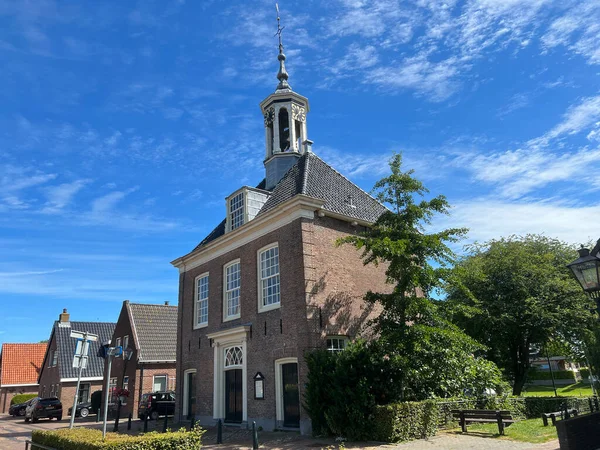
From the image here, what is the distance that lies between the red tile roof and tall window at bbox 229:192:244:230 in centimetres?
4015

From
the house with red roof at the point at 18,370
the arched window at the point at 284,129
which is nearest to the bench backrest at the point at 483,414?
the arched window at the point at 284,129

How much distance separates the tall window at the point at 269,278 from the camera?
18.0 meters

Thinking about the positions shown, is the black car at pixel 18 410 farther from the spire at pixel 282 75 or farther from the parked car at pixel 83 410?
the spire at pixel 282 75

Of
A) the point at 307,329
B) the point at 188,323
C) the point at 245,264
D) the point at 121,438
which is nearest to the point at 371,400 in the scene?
the point at 307,329

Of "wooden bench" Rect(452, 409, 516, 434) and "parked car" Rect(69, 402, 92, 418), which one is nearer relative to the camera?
"wooden bench" Rect(452, 409, 516, 434)

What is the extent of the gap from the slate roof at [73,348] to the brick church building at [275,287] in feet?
63.2

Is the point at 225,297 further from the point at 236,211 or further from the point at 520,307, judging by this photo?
the point at 520,307

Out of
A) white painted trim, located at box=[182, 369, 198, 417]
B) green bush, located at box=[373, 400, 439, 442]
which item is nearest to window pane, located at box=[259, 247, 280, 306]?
green bush, located at box=[373, 400, 439, 442]

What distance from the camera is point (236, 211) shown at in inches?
854

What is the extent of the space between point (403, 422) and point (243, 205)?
1206 cm

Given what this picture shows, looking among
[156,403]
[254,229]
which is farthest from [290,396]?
[156,403]

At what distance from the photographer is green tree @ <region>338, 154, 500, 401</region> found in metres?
13.8

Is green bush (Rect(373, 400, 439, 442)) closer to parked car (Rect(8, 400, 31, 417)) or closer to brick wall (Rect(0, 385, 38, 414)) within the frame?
parked car (Rect(8, 400, 31, 417))

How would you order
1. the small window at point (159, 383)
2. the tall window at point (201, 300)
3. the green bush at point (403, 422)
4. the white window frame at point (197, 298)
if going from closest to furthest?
the green bush at point (403, 422)
the white window frame at point (197, 298)
the tall window at point (201, 300)
the small window at point (159, 383)
